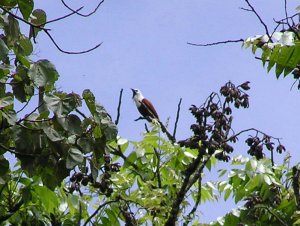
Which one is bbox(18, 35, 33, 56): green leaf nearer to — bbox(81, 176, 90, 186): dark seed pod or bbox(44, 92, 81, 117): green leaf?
bbox(44, 92, 81, 117): green leaf

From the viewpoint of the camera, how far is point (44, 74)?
4.68m

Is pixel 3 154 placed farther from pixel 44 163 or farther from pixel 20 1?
pixel 20 1

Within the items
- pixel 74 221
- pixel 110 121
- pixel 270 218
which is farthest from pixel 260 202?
pixel 110 121

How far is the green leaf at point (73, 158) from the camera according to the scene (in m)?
4.64

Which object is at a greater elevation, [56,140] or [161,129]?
[56,140]

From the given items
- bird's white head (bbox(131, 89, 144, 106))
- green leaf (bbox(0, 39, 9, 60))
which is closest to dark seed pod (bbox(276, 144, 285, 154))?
green leaf (bbox(0, 39, 9, 60))

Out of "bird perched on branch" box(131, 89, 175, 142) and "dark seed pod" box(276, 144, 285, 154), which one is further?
"bird perched on branch" box(131, 89, 175, 142)

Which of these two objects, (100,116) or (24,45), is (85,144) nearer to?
(100,116)

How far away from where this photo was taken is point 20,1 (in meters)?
4.86

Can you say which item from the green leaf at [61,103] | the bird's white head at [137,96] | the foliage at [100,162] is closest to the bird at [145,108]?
the bird's white head at [137,96]

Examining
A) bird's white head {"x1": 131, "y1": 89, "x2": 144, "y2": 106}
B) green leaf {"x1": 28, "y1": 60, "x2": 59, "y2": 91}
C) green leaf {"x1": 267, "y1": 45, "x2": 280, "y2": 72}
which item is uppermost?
green leaf {"x1": 267, "y1": 45, "x2": 280, "y2": 72}

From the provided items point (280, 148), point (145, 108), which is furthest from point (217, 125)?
point (145, 108)

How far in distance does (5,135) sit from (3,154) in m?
0.11

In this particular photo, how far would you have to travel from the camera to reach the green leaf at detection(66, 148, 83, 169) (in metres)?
4.64
